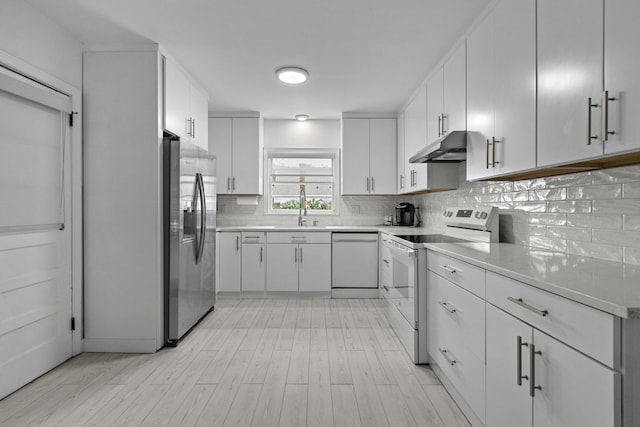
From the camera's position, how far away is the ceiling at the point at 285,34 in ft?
7.63

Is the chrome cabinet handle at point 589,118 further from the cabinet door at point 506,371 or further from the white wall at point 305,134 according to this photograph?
the white wall at point 305,134

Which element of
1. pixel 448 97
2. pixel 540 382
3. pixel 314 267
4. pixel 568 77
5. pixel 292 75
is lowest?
pixel 314 267

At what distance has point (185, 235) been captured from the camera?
3.12m

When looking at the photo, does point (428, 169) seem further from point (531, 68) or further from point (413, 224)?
point (531, 68)

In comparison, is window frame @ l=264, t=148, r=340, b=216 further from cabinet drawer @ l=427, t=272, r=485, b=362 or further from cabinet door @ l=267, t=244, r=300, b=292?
cabinet drawer @ l=427, t=272, r=485, b=362

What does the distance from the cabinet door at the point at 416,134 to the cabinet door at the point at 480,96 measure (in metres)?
1.00

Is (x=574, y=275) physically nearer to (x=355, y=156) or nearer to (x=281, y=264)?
(x=281, y=264)

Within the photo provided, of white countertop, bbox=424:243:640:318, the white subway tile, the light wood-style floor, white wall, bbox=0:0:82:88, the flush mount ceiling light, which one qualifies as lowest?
A: the light wood-style floor

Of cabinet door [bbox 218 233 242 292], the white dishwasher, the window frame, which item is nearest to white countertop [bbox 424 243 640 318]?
the white dishwasher

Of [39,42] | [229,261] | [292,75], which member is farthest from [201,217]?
[39,42]

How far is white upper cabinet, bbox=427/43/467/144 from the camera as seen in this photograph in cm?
267

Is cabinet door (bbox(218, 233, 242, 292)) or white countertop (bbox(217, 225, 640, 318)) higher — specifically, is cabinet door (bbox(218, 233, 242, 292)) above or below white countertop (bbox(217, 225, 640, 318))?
below

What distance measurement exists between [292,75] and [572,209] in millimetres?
2555

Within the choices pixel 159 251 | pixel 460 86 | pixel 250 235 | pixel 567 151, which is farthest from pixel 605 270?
pixel 250 235
